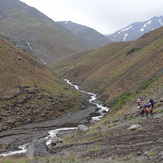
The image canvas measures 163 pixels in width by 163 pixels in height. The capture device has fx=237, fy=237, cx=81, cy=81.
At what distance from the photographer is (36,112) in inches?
1881

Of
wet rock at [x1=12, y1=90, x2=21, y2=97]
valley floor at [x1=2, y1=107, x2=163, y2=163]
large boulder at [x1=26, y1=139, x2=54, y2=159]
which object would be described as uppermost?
wet rock at [x1=12, y1=90, x2=21, y2=97]

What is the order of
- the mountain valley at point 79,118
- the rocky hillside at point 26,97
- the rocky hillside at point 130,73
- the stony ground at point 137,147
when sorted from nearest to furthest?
the stony ground at point 137,147 < the mountain valley at point 79,118 < the rocky hillside at point 26,97 < the rocky hillside at point 130,73

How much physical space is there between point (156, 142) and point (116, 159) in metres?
3.46

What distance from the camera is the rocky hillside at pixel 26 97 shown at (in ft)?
150

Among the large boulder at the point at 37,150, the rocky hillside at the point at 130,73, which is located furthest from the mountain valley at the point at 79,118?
the rocky hillside at the point at 130,73

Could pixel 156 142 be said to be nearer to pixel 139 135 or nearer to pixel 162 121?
pixel 139 135

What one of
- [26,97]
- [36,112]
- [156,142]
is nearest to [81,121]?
[36,112]

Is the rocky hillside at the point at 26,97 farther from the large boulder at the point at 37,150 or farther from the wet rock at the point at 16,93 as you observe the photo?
the large boulder at the point at 37,150

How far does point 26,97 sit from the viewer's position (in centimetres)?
5166

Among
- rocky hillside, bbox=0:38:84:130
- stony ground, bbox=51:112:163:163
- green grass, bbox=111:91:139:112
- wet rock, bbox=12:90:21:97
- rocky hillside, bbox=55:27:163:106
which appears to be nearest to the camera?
stony ground, bbox=51:112:163:163

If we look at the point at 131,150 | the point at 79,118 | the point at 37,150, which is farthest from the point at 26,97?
the point at 131,150

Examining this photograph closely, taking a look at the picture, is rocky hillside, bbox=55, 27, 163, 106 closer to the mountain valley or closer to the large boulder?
the mountain valley

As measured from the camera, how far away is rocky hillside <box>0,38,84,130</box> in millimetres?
45719

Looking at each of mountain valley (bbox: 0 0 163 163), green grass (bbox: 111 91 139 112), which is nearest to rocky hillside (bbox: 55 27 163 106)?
green grass (bbox: 111 91 139 112)
